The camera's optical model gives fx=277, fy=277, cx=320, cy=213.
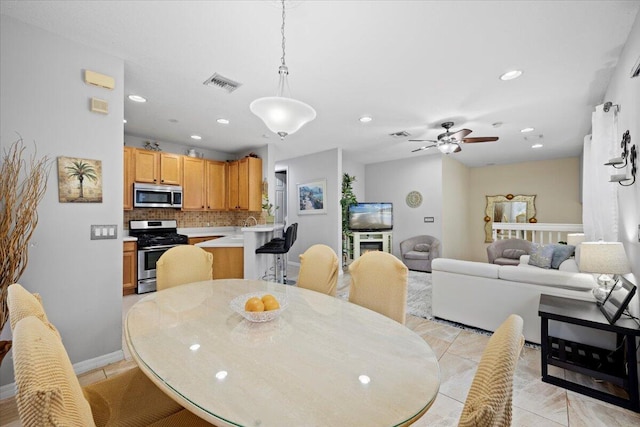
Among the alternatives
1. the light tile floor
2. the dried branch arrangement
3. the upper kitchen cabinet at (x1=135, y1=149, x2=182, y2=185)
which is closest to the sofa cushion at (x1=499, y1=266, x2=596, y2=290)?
the light tile floor

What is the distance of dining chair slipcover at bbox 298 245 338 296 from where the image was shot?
2.12 meters

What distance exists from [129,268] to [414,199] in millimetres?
5850

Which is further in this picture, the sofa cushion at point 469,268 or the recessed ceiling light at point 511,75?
the sofa cushion at point 469,268

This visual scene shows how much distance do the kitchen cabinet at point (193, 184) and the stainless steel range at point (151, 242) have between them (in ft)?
1.48

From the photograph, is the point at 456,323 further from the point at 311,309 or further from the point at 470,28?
the point at 470,28

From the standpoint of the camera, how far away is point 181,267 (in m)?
2.29

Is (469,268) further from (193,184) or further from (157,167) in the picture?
(157,167)

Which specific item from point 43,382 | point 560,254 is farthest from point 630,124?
point 43,382

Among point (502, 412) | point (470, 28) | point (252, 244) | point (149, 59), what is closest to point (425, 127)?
point (470, 28)

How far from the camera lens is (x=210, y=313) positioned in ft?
5.01

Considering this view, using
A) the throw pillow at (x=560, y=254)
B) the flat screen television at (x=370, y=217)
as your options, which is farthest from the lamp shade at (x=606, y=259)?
the flat screen television at (x=370, y=217)

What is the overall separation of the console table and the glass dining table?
5.62ft

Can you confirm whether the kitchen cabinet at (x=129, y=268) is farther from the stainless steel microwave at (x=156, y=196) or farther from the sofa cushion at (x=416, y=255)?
the sofa cushion at (x=416, y=255)

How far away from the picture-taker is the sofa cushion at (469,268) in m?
2.90
